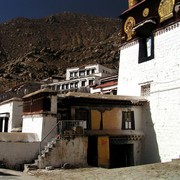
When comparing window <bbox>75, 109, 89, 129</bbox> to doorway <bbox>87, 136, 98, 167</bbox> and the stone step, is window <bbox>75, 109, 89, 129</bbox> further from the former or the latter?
the stone step

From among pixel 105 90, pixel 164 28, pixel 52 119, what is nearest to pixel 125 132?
pixel 52 119

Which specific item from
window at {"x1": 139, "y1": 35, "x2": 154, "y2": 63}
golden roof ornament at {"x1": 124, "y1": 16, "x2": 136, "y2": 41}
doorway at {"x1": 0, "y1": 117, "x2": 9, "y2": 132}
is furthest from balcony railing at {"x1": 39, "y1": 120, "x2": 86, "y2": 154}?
doorway at {"x1": 0, "y1": 117, "x2": 9, "y2": 132}

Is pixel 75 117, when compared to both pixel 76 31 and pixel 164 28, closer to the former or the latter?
pixel 164 28

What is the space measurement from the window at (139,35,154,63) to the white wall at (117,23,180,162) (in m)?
0.37

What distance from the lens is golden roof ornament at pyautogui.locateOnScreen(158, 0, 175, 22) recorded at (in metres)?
22.1

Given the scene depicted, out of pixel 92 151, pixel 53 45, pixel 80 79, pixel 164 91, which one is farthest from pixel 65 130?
pixel 53 45

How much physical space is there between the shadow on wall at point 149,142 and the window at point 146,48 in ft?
11.5

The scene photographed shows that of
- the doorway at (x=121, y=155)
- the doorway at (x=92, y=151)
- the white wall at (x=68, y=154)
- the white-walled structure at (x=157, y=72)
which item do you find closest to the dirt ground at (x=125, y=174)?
the white wall at (x=68, y=154)

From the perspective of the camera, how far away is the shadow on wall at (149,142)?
22.5m

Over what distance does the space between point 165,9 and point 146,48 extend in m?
3.28

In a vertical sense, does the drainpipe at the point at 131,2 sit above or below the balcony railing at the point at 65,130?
above

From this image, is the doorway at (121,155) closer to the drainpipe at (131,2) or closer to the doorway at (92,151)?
the doorway at (92,151)

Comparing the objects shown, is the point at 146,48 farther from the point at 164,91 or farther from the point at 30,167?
the point at 30,167

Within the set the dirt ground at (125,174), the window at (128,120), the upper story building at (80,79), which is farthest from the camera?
the upper story building at (80,79)
